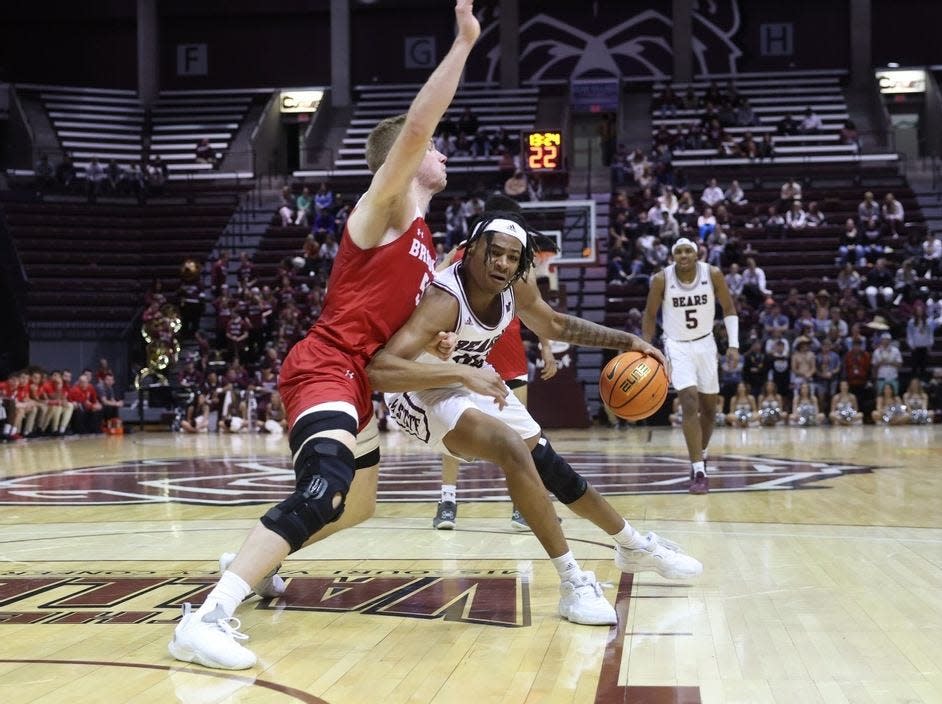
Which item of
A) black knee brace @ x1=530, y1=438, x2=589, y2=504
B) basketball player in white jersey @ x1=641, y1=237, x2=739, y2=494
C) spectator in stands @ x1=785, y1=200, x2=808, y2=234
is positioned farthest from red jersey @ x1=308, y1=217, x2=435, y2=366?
spectator in stands @ x1=785, y1=200, x2=808, y2=234

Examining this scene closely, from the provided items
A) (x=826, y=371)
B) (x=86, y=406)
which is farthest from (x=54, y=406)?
(x=826, y=371)

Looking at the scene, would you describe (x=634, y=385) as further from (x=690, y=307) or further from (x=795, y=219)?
(x=795, y=219)

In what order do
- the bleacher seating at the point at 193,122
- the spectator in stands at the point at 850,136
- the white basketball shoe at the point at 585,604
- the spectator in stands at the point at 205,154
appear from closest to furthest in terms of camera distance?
the white basketball shoe at the point at 585,604 < the spectator in stands at the point at 850,136 < the spectator in stands at the point at 205,154 < the bleacher seating at the point at 193,122

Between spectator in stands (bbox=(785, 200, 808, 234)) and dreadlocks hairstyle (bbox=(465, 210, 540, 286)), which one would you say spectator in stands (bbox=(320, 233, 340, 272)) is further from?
dreadlocks hairstyle (bbox=(465, 210, 540, 286))

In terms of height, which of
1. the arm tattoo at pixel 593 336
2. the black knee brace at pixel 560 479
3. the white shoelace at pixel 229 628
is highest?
the arm tattoo at pixel 593 336

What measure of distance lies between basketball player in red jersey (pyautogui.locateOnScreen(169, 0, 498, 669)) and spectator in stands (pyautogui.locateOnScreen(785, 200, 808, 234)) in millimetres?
20050

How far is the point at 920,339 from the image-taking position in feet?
63.1

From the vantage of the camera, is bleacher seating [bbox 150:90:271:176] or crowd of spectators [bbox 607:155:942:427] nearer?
crowd of spectators [bbox 607:155:942:427]

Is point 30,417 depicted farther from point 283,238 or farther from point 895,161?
point 895,161

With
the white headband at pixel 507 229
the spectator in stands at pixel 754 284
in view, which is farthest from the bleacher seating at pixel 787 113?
the white headband at pixel 507 229

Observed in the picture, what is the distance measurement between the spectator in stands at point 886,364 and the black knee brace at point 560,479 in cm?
1513

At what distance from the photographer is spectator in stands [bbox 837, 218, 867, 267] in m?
22.0

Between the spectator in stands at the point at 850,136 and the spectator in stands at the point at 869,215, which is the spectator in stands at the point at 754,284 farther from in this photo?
the spectator in stands at the point at 850,136

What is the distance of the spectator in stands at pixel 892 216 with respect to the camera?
2281 cm
